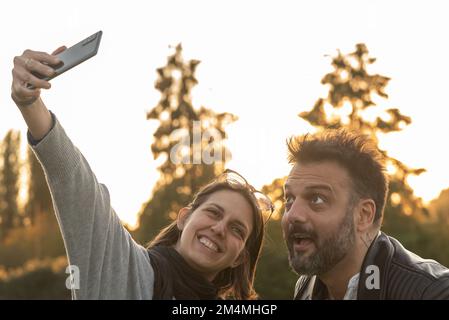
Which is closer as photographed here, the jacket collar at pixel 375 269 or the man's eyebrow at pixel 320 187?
the jacket collar at pixel 375 269

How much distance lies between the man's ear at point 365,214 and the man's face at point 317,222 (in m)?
0.10

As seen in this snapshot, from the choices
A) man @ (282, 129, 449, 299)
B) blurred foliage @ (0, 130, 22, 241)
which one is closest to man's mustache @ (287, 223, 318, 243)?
man @ (282, 129, 449, 299)

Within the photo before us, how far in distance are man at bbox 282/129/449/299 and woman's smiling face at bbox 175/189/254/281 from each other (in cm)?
29

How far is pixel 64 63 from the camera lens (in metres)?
3.07

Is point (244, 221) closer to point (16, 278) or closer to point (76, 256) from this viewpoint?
point (76, 256)

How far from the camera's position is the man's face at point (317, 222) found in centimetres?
417

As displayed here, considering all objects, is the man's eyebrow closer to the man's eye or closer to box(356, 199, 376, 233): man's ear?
the man's eye

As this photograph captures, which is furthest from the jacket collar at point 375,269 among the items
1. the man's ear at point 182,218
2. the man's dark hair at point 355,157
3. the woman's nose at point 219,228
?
the man's ear at point 182,218

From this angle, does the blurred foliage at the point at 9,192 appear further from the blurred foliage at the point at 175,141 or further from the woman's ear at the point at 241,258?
the woman's ear at the point at 241,258

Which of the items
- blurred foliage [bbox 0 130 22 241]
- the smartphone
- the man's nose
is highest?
blurred foliage [bbox 0 130 22 241]

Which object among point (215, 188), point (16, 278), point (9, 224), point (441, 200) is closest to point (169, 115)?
point (16, 278)

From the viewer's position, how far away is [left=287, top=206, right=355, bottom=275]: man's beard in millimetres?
4191
